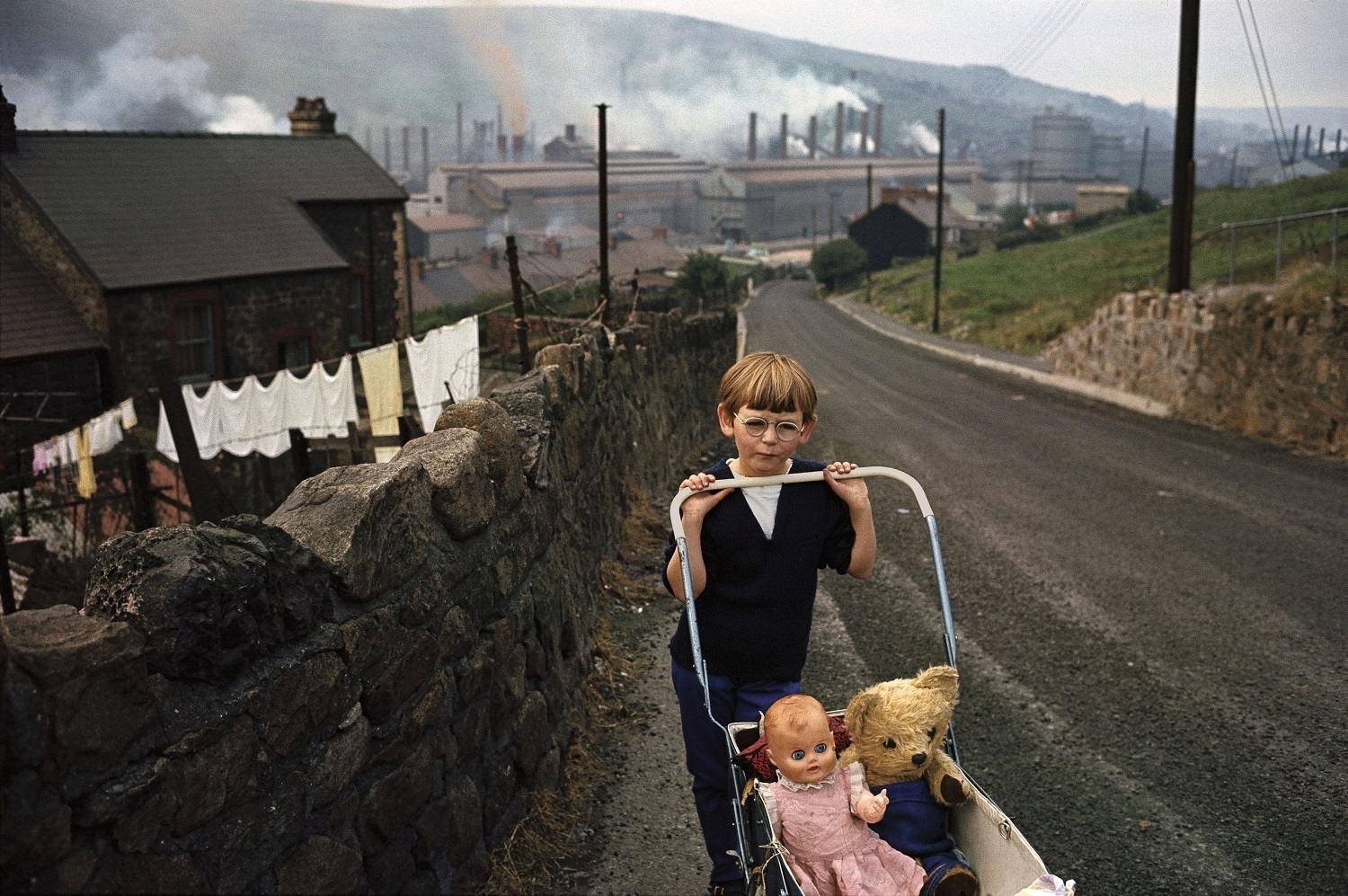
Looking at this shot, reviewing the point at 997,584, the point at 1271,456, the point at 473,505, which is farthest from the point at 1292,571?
the point at 473,505

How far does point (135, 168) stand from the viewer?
26234 millimetres

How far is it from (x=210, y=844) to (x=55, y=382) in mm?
21556

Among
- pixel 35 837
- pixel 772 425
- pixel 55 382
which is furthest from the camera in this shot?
pixel 55 382

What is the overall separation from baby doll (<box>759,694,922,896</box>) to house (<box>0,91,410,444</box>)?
64.3 feet

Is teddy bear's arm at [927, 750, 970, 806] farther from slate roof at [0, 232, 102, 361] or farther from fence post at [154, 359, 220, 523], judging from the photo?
slate roof at [0, 232, 102, 361]

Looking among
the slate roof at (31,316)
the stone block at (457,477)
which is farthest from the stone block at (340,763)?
the slate roof at (31,316)

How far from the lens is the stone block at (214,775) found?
2.63 metres

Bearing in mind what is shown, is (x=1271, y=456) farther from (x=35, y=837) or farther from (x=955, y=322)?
(x=955, y=322)

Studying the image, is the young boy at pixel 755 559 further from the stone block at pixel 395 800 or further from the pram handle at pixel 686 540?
the stone block at pixel 395 800

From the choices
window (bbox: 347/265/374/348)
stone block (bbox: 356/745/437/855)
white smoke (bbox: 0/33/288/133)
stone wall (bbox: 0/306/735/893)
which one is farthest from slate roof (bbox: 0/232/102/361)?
white smoke (bbox: 0/33/288/133)

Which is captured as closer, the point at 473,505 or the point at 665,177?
the point at 473,505

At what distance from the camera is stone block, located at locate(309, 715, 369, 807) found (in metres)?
3.23

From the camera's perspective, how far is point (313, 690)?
3.19m

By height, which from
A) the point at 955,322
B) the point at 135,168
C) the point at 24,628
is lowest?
the point at 955,322
